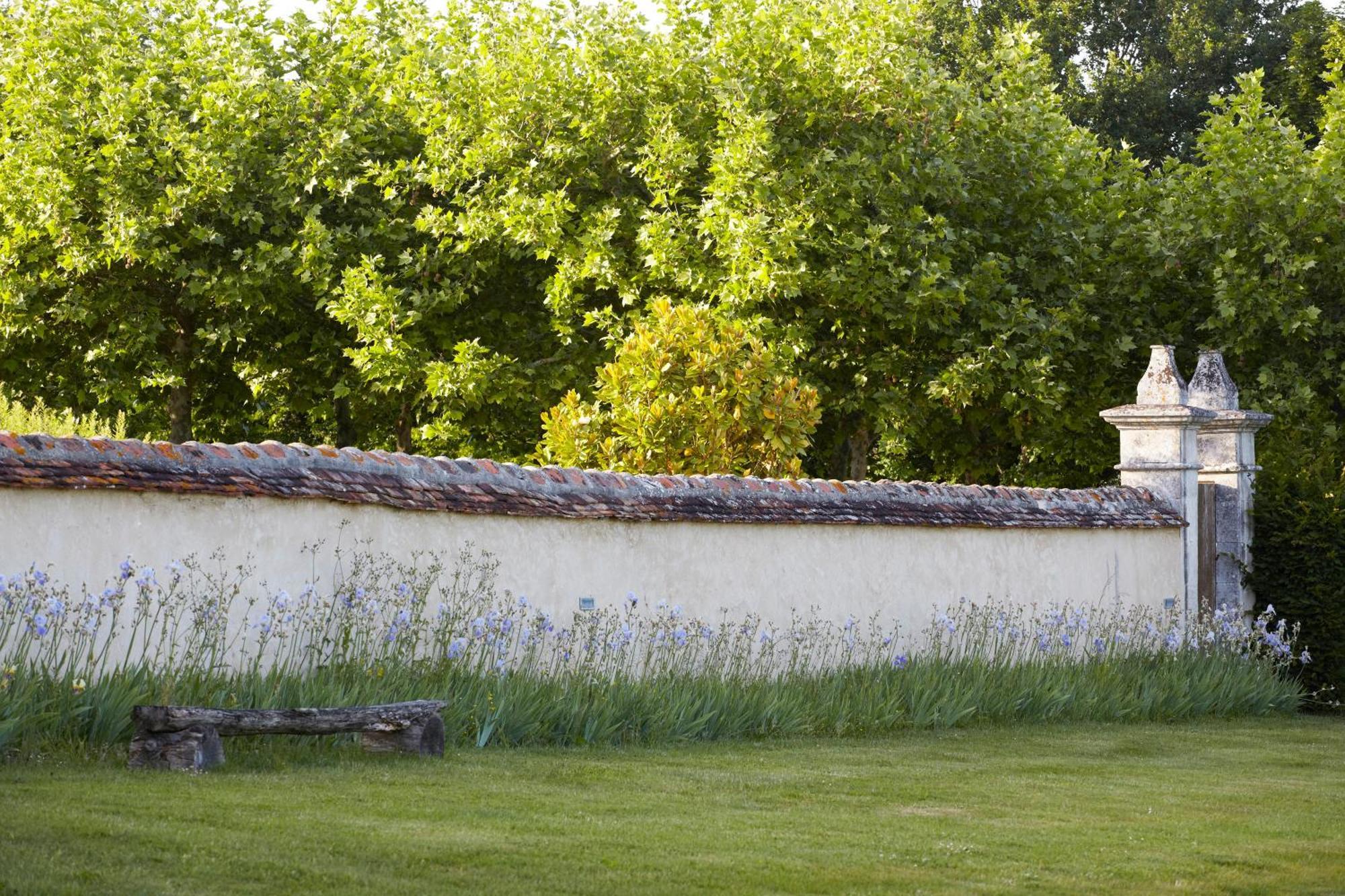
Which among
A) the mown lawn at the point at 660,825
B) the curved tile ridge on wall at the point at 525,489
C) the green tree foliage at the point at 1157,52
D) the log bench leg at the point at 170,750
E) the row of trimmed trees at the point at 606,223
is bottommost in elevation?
the mown lawn at the point at 660,825

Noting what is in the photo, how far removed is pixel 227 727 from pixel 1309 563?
10.6m

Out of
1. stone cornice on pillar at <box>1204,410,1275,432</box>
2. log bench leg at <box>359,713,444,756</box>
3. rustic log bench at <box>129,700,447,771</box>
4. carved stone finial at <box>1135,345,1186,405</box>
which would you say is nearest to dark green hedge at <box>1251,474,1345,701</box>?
stone cornice on pillar at <box>1204,410,1275,432</box>

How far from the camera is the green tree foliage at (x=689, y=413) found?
1348cm

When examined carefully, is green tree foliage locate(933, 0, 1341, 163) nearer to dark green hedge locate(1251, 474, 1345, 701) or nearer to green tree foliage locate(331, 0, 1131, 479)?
green tree foliage locate(331, 0, 1131, 479)

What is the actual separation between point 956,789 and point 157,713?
3.82m

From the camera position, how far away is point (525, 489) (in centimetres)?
1036

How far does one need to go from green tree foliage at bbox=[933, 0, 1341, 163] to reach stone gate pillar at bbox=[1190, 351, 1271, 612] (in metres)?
16.1

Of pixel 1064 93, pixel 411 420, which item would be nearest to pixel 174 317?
pixel 411 420

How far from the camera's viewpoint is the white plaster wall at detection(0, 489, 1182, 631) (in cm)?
820

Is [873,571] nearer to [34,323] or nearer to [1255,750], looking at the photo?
[1255,750]

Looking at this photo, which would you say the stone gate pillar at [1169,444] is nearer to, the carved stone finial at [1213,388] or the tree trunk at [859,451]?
the carved stone finial at [1213,388]

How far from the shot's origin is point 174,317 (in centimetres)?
2030

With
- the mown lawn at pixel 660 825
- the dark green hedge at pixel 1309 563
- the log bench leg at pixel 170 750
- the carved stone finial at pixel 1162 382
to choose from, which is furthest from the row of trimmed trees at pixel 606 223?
the log bench leg at pixel 170 750

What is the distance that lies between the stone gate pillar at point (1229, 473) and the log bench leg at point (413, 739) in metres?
9.25
